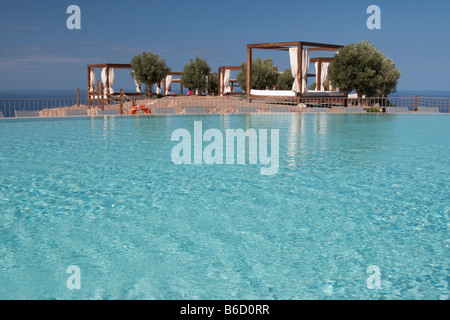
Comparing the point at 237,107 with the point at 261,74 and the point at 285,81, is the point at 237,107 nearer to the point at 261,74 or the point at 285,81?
the point at 261,74

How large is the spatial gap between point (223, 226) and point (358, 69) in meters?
24.6

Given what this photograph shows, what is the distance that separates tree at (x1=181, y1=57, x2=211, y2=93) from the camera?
41500 millimetres

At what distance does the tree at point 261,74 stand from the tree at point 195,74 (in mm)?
3682

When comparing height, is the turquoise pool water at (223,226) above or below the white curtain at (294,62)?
below

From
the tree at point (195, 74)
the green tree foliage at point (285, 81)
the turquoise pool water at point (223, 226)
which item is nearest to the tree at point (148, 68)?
the tree at point (195, 74)

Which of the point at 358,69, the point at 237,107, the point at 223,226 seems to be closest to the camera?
the point at 223,226

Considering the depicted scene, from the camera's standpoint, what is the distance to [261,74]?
41438mm

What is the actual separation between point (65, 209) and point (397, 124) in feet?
53.3

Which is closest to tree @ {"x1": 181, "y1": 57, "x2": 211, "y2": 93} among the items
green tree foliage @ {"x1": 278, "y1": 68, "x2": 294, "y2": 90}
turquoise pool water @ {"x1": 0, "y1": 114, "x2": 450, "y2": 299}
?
green tree foliage @ {"x1": 278, "y1": 68, "x2": 294, "y2": 90}

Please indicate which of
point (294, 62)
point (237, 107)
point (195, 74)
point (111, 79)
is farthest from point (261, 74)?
point (237, 107)

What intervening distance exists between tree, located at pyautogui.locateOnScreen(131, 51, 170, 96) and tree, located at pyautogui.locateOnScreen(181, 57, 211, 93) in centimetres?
326

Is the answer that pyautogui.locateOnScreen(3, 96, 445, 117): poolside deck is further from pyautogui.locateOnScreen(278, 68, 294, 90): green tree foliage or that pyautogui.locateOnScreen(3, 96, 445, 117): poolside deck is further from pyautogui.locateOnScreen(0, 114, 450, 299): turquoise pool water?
pyautogui.locateOnScreen(278, 68, 294, 90): green tree foliage

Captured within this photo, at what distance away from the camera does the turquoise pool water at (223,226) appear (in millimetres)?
3887

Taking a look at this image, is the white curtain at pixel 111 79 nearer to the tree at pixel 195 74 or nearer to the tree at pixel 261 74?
the tree at pixel 195 74
